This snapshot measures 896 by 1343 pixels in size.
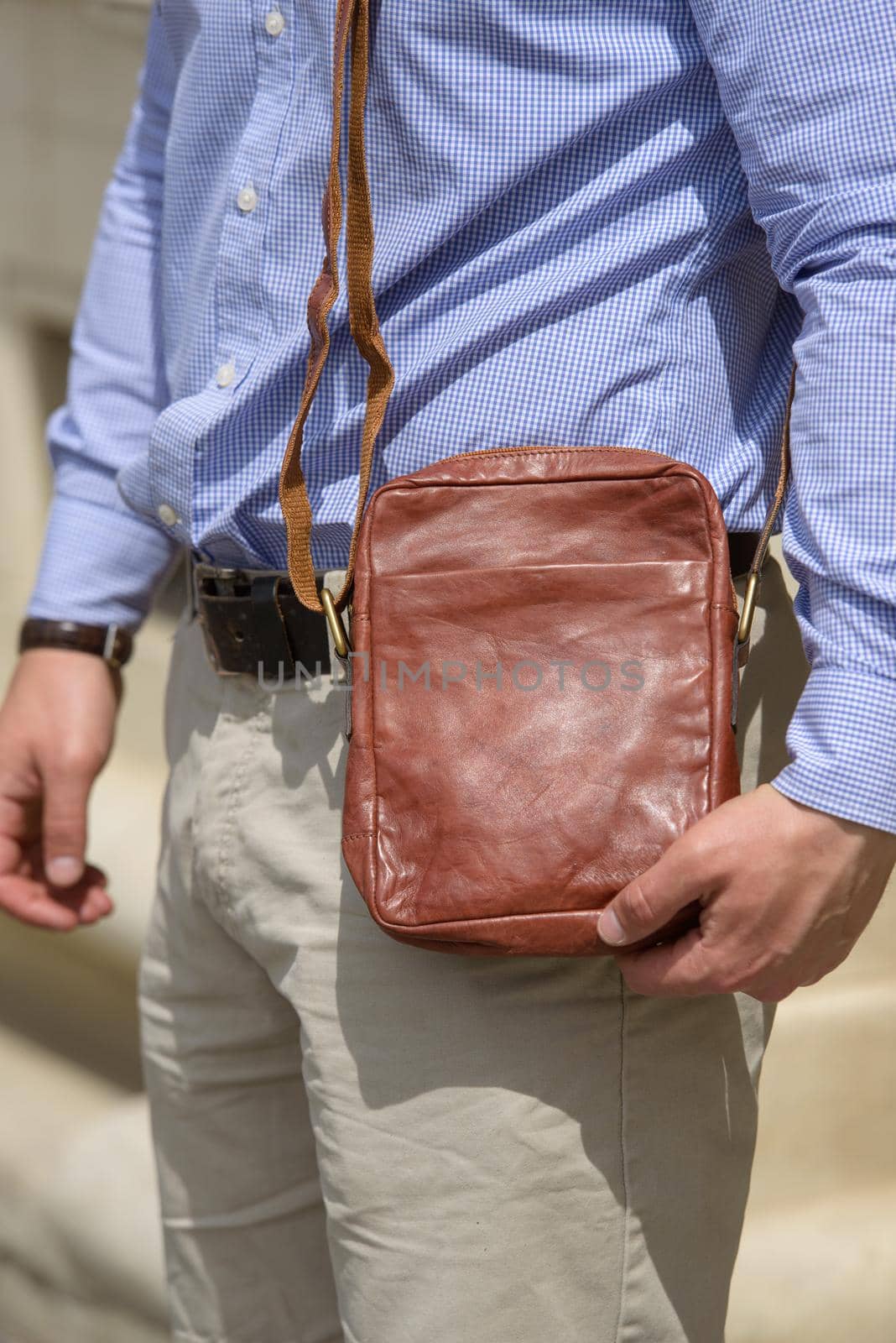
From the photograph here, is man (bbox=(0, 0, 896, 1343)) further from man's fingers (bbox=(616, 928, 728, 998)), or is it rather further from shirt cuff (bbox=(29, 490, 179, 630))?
shirt cuff (bbox=(29, 490, 179, 630))

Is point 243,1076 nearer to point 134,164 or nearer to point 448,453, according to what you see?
point 448,453

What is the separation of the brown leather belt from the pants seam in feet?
1.17

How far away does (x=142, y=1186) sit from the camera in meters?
2.20

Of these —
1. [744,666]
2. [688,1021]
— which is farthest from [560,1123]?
[744,666]

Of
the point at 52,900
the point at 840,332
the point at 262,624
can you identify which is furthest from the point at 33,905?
the point at 840,332

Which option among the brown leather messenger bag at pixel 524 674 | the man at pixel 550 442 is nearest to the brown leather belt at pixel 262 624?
the man at pixel 550 442

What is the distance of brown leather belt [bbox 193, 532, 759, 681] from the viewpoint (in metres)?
1.06

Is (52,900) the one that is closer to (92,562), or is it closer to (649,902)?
(92,562)

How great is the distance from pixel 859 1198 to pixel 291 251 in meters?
1.46

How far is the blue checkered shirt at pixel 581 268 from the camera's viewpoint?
824 millimetres

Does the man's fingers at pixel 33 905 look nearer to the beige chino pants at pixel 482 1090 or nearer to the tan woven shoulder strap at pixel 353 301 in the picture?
Answer: the beige chino pants at pixel 482 1090

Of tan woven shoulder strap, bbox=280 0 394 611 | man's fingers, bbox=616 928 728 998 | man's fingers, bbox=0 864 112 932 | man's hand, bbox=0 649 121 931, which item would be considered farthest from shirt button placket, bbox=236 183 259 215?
man's fingers, bbox=0 864 112 932

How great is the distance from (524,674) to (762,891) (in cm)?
23

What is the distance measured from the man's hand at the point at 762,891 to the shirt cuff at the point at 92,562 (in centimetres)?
78
